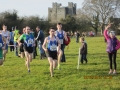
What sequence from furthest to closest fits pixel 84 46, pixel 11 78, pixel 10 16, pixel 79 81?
1. pixel 10 16
2. pixel 84 46
3. pixel 11 78
4. pixel 79 81

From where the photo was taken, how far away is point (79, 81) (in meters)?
10.0

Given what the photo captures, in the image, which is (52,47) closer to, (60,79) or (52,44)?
(52,44)

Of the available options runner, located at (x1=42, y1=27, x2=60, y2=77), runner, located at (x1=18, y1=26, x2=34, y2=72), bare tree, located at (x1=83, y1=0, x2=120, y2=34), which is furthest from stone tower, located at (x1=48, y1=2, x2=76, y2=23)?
runner, located at (x1=42, y1=27, x2=60, y2=77)

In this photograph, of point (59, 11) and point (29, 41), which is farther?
point (59, 11)

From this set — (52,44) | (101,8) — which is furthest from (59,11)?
(52,44)

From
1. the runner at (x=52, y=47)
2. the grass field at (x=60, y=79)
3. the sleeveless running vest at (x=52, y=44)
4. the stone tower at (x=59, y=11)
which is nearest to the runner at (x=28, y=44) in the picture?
the grass field at (x=60, y=79)

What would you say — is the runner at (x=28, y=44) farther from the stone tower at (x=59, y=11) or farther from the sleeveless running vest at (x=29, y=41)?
the stone tower at (x=59, y=11)

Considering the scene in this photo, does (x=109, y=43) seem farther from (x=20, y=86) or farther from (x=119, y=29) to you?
(x=119, y=29)

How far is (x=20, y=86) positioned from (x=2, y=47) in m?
2.47

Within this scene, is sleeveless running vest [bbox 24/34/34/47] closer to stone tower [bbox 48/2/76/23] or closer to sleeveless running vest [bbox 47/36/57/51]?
sleeveless running vest [bbox 47/36/57/51]

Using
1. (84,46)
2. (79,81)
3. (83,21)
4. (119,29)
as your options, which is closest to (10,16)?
(83,21)

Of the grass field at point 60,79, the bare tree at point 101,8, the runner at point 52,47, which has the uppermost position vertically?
the bare tree at point 101,8

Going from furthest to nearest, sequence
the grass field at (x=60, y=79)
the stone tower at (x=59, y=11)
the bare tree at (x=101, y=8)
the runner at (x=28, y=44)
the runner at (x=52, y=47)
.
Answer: the stone tower at (x=59, y=11) < the bare tree at (x=101, y=8) < the runner at (x=28, y=44) < the runner at (x=52, y=47) < the grass field at (x=60, y=79)

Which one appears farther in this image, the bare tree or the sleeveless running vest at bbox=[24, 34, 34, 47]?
the bare tree
